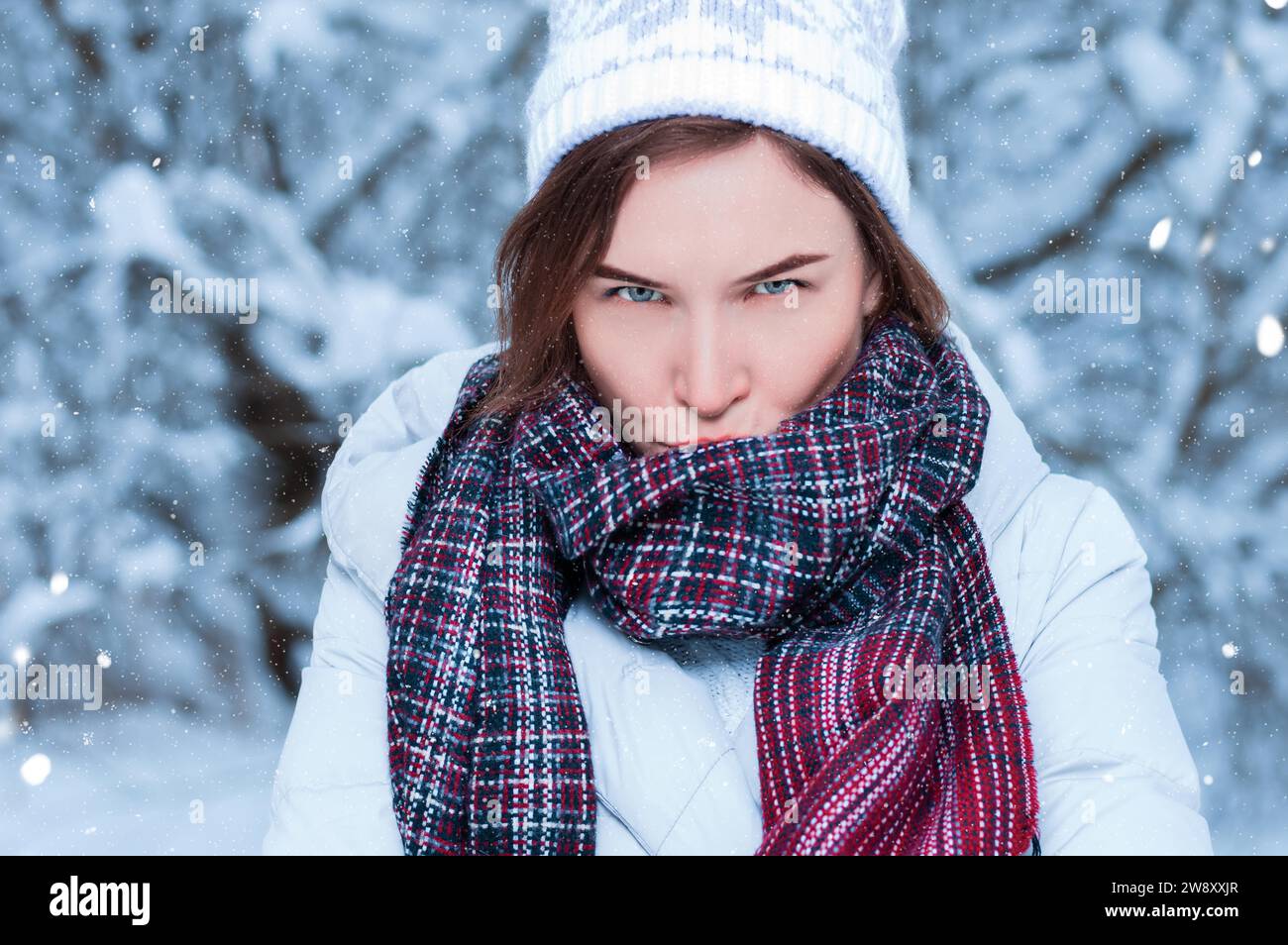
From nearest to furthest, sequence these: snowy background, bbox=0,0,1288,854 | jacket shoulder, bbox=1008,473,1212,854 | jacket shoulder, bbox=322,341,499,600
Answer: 1. jacket shoulder, bbox=1008,473,1212,854
2. jacket shoulder, bbox=322,341,499,600
3. snowy background, bbox=0,0,1288,854

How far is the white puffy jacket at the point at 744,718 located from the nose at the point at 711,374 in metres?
0.25

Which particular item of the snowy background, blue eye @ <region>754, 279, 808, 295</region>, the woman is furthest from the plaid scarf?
the snowy background

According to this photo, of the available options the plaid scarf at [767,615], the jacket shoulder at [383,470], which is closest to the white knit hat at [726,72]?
the plaid scarf at [767,615]

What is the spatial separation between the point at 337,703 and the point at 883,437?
0.61m

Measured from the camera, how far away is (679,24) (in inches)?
43.1

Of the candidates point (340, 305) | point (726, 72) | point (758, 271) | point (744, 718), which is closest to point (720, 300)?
point (758, 271)

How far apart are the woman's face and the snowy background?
92 cm

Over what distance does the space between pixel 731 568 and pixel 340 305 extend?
1172 mm

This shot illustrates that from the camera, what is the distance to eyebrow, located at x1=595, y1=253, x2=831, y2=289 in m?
1.07

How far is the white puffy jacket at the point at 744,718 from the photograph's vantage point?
1.06m

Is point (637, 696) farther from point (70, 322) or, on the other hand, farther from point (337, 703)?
point (70, 322)

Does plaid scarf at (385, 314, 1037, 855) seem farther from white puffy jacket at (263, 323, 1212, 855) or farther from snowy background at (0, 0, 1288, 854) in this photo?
snowy background at (0, 0, 1288, 854)

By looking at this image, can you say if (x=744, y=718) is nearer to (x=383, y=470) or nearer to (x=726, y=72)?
(x=383, y=470)
